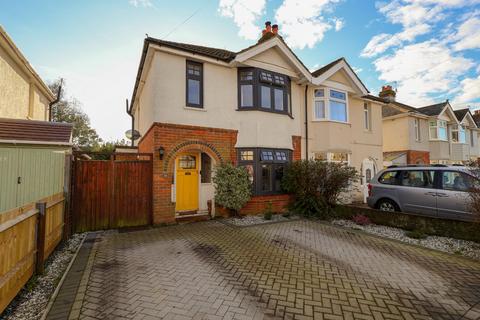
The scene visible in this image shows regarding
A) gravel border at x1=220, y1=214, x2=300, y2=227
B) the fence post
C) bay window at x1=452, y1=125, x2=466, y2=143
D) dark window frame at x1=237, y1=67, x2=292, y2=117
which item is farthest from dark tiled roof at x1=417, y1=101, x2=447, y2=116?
the fence post

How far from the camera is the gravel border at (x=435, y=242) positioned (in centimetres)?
539

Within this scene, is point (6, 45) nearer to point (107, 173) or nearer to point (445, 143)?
point (107, 173)

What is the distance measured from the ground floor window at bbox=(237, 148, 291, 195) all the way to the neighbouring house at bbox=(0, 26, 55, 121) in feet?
30.8

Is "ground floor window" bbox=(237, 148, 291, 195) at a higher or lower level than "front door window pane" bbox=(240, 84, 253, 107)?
lower

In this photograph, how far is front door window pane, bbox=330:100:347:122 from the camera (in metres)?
11.9

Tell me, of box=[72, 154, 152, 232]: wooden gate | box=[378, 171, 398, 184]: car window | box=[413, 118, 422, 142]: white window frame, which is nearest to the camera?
box=[72, 154, 152, 232]: wooden gate

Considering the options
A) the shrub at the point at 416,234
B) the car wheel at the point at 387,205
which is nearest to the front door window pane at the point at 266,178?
the car wheel at the point at 387,205

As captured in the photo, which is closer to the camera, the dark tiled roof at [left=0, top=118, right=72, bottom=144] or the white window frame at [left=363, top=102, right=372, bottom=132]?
the dark tiled roof at [left=0, top=118, right=72, bottom=144]

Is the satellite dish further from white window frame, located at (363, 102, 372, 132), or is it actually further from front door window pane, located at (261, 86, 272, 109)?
white window frame, located at (363, 102, 372, 132)

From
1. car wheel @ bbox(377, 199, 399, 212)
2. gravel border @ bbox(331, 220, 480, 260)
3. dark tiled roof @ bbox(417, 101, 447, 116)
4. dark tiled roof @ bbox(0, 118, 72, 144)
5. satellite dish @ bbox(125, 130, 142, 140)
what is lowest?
gravel border @ bbox(331, 220, 480, 260)

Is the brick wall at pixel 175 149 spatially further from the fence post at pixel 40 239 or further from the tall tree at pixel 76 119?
the tall tree at pixel 76 119

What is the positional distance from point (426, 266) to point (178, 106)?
8.12 meters

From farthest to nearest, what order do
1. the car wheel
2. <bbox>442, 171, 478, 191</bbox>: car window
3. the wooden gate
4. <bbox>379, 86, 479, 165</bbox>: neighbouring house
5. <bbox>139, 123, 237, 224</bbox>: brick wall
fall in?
<bbox>379, 86, 479, 165</bbox>: neighbouring house
the car wheel
<bbox>139, 123, 237, 224</bbox>: brick wall
the wooden gate
<bbox>442, 171, 478, 191</bbox>: car window

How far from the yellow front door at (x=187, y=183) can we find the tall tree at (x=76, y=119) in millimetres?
23000
